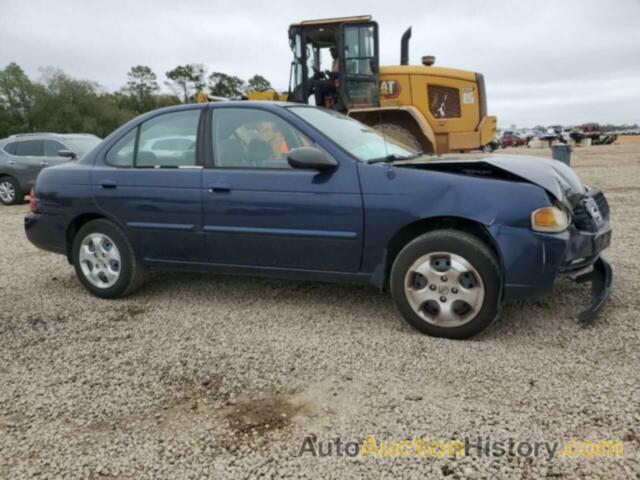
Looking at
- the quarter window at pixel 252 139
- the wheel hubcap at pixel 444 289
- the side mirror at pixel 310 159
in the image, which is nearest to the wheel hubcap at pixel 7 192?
the quarter window at pixel 252 139

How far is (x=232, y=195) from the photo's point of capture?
3719 millimetres

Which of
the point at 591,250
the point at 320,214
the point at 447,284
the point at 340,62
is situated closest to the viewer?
the point at 447,284

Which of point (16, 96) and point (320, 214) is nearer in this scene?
point (320, 214)

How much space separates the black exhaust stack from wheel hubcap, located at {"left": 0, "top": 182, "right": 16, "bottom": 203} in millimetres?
9042

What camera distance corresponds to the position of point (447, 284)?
A: 3.20 m

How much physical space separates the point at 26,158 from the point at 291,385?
36.1 feet

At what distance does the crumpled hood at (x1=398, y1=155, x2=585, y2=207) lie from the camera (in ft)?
10.3

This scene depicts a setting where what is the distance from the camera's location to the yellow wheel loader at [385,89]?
9234 mm

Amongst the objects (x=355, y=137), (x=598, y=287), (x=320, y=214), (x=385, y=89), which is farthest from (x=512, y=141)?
(x=320, y=214)

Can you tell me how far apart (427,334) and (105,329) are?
2286mm

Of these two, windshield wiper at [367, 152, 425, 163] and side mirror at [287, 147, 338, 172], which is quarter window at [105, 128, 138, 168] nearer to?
side mirror at [287, 147, 338, 172]

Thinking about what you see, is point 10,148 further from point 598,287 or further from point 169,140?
point 598,287

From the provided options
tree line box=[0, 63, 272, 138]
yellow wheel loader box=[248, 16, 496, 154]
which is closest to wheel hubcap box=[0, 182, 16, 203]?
yellow wheel loader box=[248, 16, 496, 154]

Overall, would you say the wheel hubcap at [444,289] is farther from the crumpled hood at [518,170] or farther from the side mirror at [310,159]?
the side mirror at [310,159]
